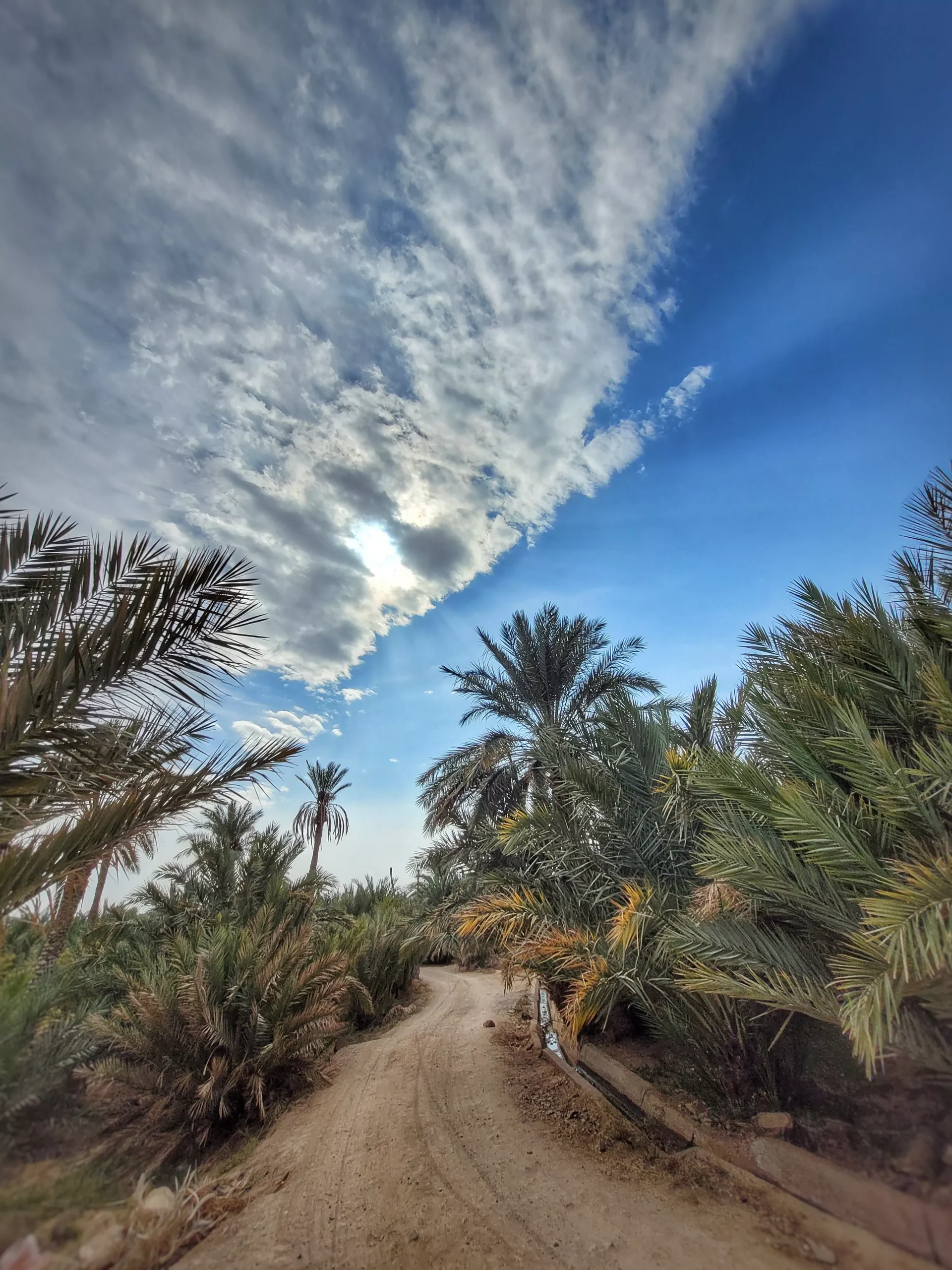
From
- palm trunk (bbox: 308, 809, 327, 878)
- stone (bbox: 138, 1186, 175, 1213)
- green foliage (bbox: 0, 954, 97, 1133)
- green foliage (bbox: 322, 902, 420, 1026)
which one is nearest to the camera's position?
green foliage (bbox: 0, 954, 97, 1133)

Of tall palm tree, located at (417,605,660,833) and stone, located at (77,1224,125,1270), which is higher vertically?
tall palm tree, located at (417,605,660,833)

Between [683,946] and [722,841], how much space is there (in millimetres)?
869

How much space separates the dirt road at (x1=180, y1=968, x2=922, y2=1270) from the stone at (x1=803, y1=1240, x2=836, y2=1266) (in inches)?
0.4

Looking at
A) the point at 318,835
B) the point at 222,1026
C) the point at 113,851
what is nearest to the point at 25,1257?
the point at 113,851

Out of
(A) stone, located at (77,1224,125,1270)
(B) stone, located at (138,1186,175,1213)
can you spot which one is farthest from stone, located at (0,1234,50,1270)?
(B) stone, located at (138,1186,175,1213)

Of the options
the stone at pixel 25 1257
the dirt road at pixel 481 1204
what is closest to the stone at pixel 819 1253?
the dirt road at pixel 481 1204

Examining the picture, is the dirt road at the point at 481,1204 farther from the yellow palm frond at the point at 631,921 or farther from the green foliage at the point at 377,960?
the green foliage at the point at 377,960

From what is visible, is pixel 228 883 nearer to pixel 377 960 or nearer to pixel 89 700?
pixel 377 960

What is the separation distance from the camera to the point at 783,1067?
3.59 metres

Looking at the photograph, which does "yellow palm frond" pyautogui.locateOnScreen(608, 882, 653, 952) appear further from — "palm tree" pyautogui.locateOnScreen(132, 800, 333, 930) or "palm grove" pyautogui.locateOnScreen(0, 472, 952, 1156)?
"palm tree" pyautogui.locateOnScreen(132, 800, 333, 930)

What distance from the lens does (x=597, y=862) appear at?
5801 millimetres

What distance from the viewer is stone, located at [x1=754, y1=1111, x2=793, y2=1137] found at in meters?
3.07

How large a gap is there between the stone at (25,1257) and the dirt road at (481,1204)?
79 centimetres

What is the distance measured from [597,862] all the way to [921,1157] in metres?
3.74
